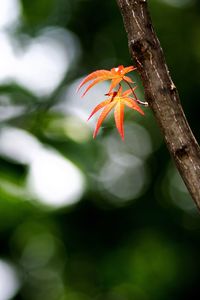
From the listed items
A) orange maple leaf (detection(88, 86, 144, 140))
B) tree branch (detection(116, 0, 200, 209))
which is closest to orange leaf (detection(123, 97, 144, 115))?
orange maple leaf (detection(88, 86, 144, 140))

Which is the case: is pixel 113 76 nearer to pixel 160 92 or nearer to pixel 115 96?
pixel 115 96

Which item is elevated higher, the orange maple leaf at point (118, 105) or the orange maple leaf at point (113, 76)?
the orange maple leaf at point (113, 76)

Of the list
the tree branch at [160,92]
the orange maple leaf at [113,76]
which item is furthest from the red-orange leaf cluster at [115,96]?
the tree branch at [160,92]

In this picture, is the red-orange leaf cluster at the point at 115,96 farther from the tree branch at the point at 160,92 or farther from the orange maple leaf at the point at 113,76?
the tree branch at the point at 160,92

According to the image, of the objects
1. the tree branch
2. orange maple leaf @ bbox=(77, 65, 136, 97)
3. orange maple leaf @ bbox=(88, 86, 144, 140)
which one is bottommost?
orange maple leaf @ bbox=(88, 86, 144, 140)

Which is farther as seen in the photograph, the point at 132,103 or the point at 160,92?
the point at 132,103

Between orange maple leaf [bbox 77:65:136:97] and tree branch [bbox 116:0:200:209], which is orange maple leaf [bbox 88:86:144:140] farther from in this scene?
tree branch [bbox 116:0:200:209]

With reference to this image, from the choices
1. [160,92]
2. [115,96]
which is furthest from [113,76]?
[160,92]

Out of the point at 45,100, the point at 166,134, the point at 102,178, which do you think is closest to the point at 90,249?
the point at 102,178

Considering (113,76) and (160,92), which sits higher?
(160,92)
